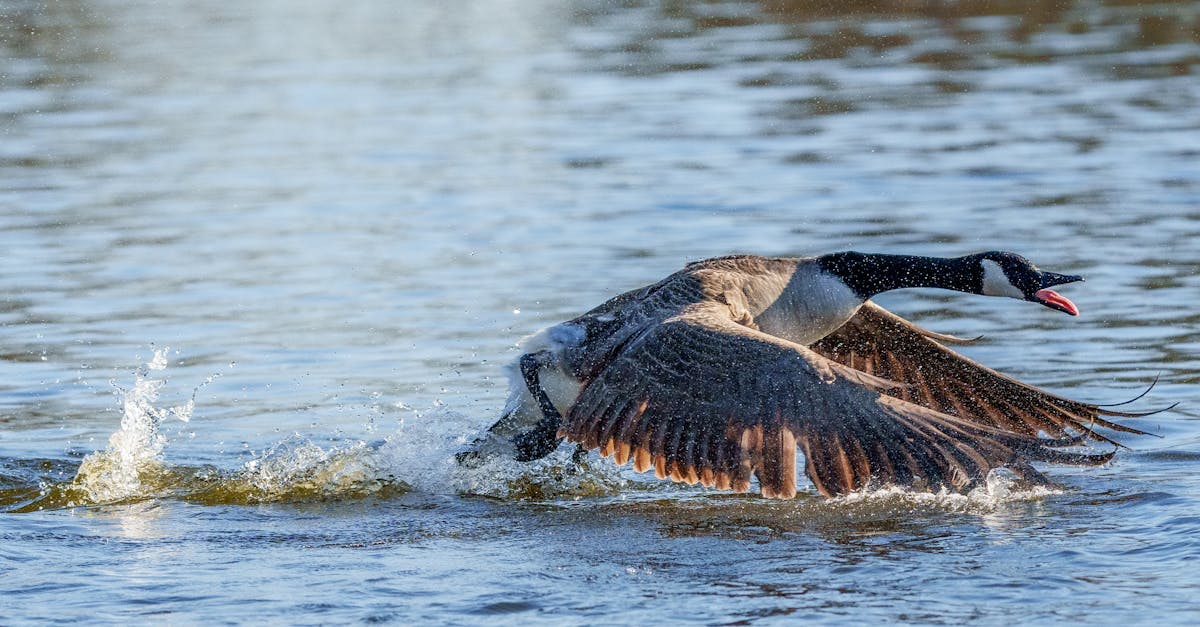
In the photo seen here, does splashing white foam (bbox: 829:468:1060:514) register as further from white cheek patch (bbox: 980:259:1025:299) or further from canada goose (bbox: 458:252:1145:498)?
white cheek patch (bbox: 980:259:1025:299)

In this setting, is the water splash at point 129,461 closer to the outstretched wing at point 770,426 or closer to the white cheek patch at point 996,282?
the outstretched wing at point 770,426

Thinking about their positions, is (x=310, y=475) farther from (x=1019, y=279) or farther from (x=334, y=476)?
(x=1019, y=279)

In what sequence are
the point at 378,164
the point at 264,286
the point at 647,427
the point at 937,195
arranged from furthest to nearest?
the point at 378,164 < the point at 937,195 < the point at 264,286 < the point at 647,427

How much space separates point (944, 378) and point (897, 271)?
0.87 meters

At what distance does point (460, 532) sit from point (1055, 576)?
8.56ft

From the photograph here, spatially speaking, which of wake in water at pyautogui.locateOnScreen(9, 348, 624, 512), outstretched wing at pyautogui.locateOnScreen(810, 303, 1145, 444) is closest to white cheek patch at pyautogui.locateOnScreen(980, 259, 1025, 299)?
outstretched wing at pyautogui.locateOnScreen(810, 303, 1145, 444)

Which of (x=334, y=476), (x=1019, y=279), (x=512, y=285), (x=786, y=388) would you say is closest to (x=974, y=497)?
(x=786, y=388)

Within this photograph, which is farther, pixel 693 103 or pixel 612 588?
pixel 693 103

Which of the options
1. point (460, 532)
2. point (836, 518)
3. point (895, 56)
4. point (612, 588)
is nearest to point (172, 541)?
point (460, 532)

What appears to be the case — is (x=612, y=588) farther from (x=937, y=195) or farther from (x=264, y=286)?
(x=937, y=195)

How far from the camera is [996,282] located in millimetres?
8352

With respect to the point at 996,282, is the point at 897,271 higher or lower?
higher

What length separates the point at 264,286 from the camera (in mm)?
12320

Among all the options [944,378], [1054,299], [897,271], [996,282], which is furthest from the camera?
[944,378]
